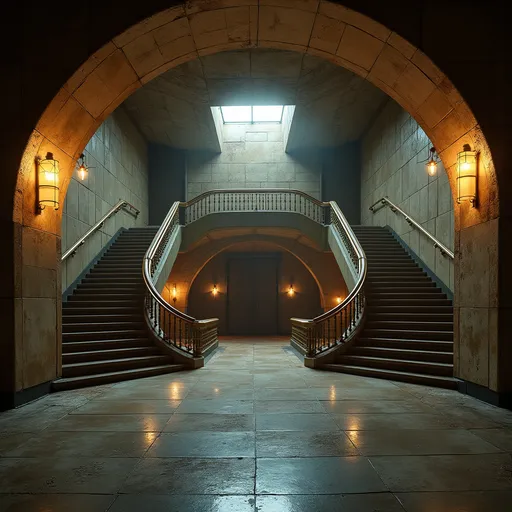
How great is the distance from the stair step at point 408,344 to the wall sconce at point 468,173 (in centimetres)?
285

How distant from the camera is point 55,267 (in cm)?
612

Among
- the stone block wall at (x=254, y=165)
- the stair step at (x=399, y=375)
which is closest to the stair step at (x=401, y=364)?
the stair step at (x=399, y=375)

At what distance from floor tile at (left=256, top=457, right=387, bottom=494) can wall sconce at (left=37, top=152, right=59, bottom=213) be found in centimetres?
414

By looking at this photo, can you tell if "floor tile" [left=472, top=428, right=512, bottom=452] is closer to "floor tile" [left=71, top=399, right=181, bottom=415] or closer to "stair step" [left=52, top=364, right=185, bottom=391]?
"floor tile" [left=71, top=399, right=181, bottom=415]

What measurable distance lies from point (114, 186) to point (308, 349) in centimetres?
865

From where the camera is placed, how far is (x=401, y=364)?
23.8ft

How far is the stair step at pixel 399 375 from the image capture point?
20.7 ft

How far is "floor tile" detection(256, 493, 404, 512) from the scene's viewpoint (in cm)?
271

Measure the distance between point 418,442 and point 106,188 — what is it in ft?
37.7

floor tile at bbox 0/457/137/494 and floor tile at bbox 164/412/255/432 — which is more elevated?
floor tile at bbox 0/457/137/494

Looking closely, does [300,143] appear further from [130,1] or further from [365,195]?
[130,1]

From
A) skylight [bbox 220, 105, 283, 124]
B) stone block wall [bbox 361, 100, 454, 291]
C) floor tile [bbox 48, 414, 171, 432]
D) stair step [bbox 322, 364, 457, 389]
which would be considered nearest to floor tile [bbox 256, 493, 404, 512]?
floor tile [bbox 48, 414, 171, 432]

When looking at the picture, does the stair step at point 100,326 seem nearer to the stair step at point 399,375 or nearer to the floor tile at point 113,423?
the floor tile at point 113,423

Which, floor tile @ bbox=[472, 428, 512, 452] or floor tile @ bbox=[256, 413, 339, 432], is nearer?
floor tile @ bbox=[472, 428, 512, 452]
